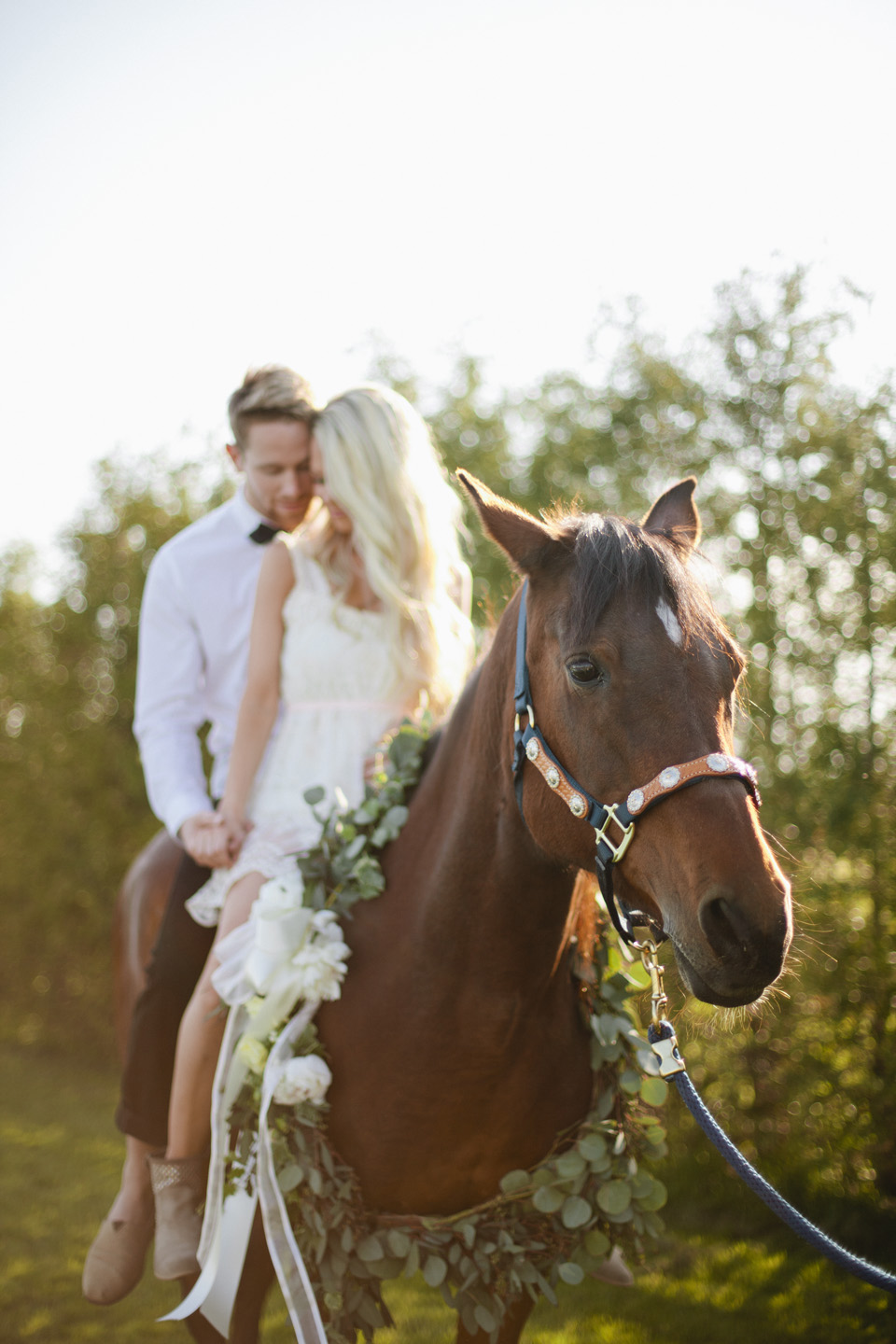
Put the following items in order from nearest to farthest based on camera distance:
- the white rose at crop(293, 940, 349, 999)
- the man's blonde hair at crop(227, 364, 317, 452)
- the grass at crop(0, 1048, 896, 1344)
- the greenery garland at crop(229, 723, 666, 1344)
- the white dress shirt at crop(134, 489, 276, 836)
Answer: the greenery garland at crop(229, 723, 666, 1344)
the white rose at crop(293, 940, 349, 999)
the man's blonde hair at crop(227, 364, 317, 452)
the white dress shirt at crop(134, 489, 276, 836)
the grass at crop(0, 1048, 896, 1344)

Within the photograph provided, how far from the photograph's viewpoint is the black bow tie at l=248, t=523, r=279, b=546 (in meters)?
3.44

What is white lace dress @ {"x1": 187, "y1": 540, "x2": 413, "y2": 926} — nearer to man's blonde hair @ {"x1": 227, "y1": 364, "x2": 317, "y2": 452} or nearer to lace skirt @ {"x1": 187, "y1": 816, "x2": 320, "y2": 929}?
lace skirt @ {"x1": 187, "y1": 816, "x2": 320, "y2": 929}

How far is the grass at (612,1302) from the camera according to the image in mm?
4133

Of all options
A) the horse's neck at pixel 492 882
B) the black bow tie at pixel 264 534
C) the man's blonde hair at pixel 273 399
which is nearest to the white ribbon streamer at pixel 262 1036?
the horse's neck at pixel 492 882

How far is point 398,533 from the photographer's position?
9.61ft

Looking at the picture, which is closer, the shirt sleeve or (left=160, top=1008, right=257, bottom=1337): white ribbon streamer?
(left=160, top=1008, right=257, bottom=1337): white ribbon streamer

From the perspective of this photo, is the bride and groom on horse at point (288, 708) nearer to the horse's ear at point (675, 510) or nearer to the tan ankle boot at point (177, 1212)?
the tan ankle boot at point (177, 1212)

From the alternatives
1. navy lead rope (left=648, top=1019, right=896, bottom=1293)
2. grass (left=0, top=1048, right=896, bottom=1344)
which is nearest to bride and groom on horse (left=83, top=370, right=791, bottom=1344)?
navy lead rope (left=648, top=1019, right=896, bottom=1293)

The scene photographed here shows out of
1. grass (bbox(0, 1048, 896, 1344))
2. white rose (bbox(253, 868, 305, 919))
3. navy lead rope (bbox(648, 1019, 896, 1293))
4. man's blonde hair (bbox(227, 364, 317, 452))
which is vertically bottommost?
grass (bbox(0, 1048, 896, 1344))

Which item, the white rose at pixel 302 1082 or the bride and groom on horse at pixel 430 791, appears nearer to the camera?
the bride and groom on horse at pixel 430 791

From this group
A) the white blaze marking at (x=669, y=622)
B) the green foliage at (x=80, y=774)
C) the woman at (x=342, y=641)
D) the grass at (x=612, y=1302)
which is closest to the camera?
the white blaze marking at (x=669, y=622)

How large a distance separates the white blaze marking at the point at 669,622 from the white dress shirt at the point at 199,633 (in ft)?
6.76

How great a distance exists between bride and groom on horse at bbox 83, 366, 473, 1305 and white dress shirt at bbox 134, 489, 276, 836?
0.29 metres

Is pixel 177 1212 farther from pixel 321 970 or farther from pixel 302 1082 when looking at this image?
pixel 321 970
